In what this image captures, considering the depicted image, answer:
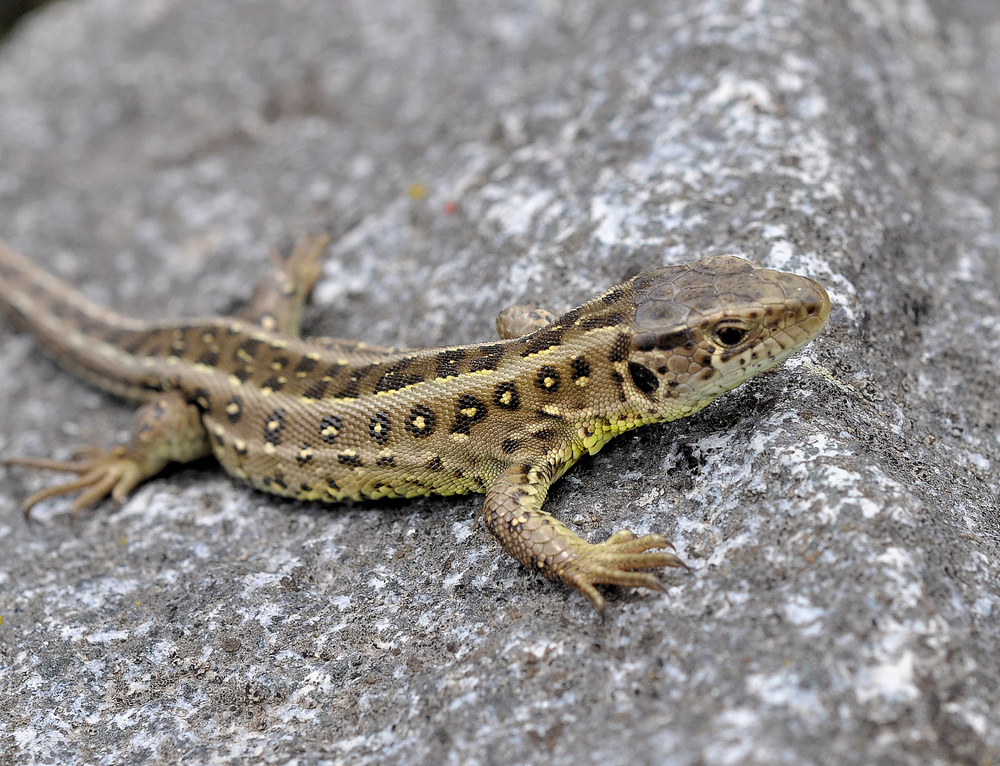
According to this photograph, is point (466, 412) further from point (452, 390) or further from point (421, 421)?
point (421, 421)

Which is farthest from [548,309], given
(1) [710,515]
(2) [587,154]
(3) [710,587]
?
(3) [710,587]

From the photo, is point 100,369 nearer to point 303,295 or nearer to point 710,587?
point 303,295

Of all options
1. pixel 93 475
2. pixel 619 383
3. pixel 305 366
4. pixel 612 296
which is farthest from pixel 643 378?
pixel 93 475

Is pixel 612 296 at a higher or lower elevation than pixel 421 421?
higher

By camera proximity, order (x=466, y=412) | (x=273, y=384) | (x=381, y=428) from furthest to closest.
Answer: (x=273, y=384) < (x=381, y=428) < (x=466, y=412)

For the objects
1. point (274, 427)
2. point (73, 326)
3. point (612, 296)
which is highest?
point (612, 296)

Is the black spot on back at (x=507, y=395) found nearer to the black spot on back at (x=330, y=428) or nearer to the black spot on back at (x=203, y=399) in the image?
the black spot on back at (x=330, y=428)

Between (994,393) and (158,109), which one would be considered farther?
(158,109)

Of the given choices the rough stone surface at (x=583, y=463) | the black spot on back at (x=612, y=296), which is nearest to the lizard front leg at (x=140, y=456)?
the rough stone surface at (x=583, y=463)

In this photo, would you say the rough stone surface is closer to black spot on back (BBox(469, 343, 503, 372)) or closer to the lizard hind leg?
the lizard hind leg
